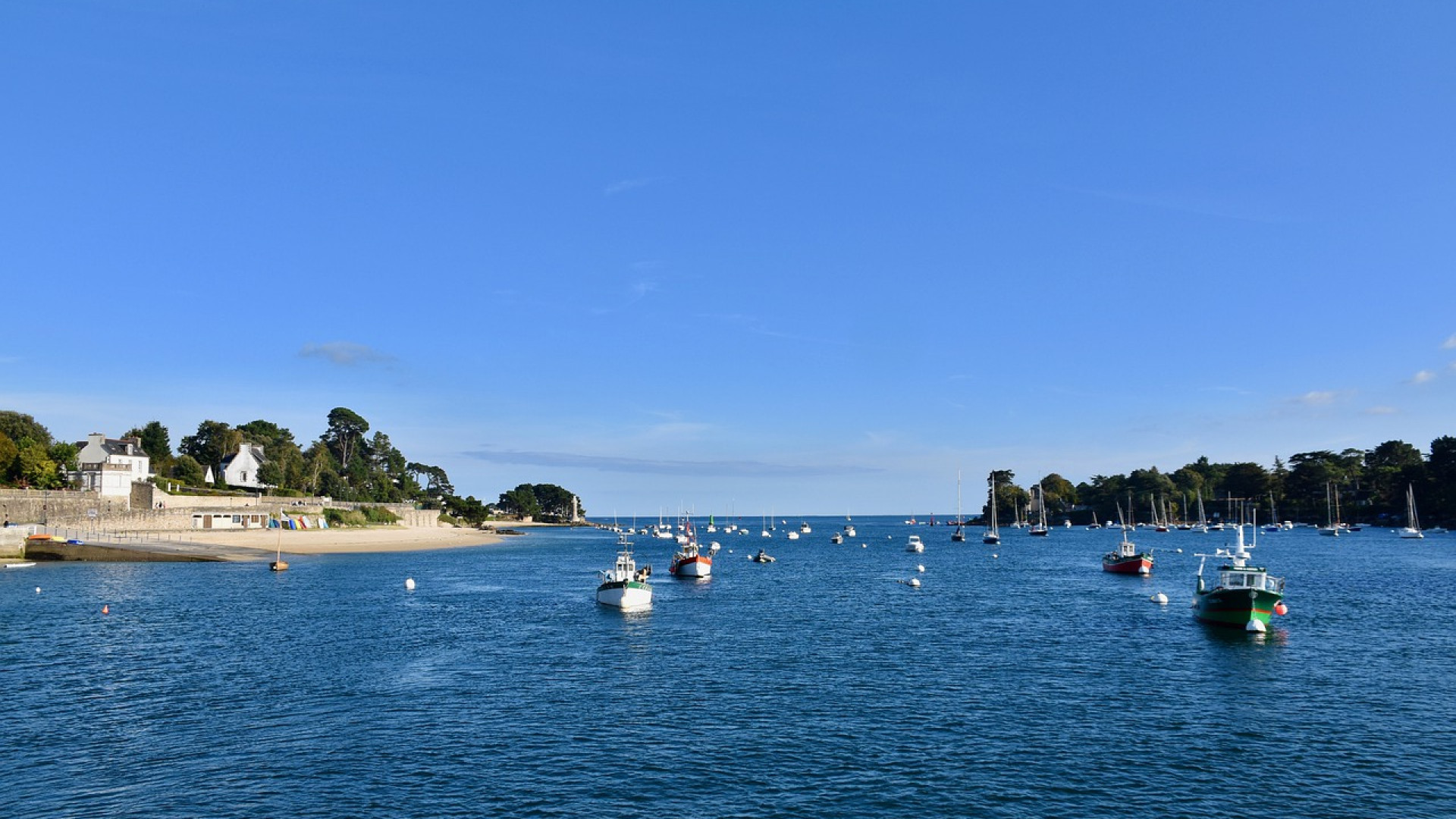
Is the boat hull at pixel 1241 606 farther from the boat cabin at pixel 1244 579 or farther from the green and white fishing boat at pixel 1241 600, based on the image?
the boat cabin at pixel 1244 579

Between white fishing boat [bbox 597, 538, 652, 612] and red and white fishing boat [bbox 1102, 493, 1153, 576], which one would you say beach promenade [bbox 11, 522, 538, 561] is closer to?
white fishing boat [bbox 597, 538, 652, 612]

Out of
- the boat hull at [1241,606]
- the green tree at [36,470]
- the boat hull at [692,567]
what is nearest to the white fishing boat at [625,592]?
the boat hull at [692,567]

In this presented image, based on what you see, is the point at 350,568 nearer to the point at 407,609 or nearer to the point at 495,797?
the point at 407,609

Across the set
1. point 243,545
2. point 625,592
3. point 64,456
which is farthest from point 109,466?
point 625,592

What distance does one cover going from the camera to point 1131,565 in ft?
384

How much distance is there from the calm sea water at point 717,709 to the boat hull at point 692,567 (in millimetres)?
31280

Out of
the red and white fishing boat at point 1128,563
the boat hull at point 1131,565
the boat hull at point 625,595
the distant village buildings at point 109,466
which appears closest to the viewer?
the boat hull at point 625,595

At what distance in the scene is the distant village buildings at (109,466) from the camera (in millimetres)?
150000

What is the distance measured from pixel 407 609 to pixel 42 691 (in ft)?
111

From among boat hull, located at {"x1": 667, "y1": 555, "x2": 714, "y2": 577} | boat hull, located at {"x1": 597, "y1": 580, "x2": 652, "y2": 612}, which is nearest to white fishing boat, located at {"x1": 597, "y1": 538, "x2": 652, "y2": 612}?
boat hull, located at {"x1": 597, "y1": 580, "x2": 652, "y2": 612}

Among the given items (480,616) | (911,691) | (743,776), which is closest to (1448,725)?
(911,691)

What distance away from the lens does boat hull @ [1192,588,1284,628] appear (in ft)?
207

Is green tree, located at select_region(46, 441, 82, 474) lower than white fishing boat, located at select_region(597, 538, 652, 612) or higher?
higher

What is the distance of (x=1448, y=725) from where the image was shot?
3803cm
